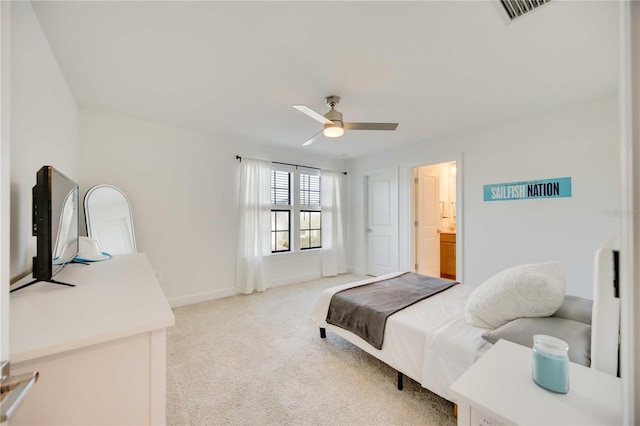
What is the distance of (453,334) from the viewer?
1.60 m

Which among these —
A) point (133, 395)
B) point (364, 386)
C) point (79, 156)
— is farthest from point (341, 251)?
point (133, 395)

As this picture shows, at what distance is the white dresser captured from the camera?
0.72 meters

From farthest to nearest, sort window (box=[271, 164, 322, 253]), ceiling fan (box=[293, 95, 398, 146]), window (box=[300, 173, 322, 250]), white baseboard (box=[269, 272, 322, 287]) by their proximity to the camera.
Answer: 1. window (box=[300, 173, 322, 250])
2. window (box=[271, 164, 322, 253])
3. white baseboard (box=[269, 272, 322, 287])
4. ceiling fan (box=[293, 95, 398, 146])

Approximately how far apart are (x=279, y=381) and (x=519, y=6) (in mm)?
2865

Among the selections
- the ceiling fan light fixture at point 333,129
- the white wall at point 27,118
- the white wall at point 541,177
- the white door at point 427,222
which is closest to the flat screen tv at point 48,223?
the white wall at point 27,118

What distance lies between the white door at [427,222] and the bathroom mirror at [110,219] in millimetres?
4222

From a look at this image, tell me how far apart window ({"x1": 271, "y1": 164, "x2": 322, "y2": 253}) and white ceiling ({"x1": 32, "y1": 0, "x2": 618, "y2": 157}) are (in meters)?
1.66

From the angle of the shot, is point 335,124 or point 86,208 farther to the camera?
point 86,208

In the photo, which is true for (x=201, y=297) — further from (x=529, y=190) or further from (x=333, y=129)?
(x=529, y=190)

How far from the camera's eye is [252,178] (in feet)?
13.4

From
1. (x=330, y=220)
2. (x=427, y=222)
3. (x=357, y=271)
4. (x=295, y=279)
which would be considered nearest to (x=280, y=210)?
(x=330, y=220)

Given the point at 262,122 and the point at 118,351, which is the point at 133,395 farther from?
the point at 262,122

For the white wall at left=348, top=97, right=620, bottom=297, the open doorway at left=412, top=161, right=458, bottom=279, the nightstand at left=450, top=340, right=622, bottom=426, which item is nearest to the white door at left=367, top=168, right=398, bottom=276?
the open doorway at left=412, top=161, right=458, bottom=279

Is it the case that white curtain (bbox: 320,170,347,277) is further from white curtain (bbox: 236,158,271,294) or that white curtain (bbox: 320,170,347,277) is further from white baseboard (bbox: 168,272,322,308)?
white curtain (bbox: 236,158,271,294)
